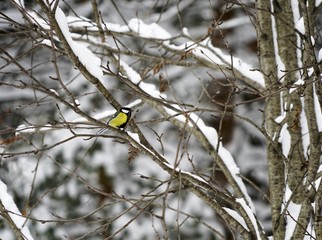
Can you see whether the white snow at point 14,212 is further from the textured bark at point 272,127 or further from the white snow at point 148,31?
the white snow at point 148,31

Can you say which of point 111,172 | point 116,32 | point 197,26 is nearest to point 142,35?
point 116,32

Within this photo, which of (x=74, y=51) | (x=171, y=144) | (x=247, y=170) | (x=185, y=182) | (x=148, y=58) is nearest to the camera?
(x=74, y=51)

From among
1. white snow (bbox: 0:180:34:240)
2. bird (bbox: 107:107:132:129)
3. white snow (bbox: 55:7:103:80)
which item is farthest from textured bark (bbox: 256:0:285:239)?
white snow (bbox: 0:180:34:240)

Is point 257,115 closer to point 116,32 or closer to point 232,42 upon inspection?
point 232,42

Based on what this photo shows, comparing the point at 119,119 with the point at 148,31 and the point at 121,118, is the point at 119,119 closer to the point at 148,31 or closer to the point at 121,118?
the point at 121,118

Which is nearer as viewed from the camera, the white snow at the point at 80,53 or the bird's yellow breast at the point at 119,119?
the white snow at the point at 80,53

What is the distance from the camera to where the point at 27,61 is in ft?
31.0

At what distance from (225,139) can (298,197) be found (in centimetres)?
763

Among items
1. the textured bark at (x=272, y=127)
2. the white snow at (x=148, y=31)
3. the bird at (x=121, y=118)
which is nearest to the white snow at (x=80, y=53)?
the bird at (x=121, y=118)

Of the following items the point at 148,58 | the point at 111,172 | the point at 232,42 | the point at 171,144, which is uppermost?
the point at 232,42

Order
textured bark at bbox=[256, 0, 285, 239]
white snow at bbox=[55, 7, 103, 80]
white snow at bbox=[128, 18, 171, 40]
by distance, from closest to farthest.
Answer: white snow at bbox=[55, 7, 103, 80] < textured bark at bbox=[256, 0, 285, 239] < white snow at bbox=[128, 18, 171, 40]

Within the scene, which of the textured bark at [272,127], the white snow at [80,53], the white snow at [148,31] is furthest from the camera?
the white snow at [148,31]

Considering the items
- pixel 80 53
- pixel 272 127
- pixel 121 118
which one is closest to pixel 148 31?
pixel 121 118

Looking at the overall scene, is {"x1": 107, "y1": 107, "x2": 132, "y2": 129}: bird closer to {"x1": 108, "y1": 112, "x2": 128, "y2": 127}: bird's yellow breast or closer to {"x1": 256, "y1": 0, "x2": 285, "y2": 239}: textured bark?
{"x1": 108, "y1": 112, "x2": 128, "y2": 127}: bird's yellow breast
